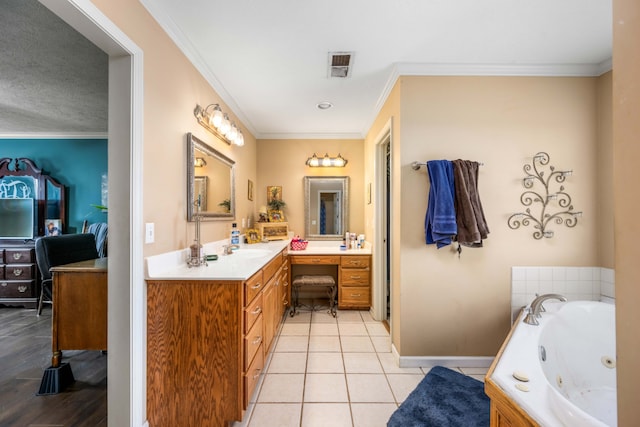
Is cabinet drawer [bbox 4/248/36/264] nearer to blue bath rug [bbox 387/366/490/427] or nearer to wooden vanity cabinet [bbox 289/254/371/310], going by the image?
wooden vanity cabinet [bbox 289/254/371/310]

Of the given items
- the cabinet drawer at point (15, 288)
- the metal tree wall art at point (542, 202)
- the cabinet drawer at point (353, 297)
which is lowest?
the cabinet drawer at point (353, 297)

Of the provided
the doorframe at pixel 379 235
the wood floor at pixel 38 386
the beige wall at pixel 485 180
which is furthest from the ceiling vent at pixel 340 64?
the wood floor at pixel 38 386

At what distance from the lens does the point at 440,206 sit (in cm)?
198

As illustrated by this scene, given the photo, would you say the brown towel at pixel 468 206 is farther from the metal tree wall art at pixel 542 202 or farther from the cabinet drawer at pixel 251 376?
the cabinet drawer at pixel 251 376

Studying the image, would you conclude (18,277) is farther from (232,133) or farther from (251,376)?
(251,376)

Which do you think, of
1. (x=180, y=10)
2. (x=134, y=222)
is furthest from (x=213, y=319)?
(x=180, y=10)

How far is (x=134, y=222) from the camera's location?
1.35 metres

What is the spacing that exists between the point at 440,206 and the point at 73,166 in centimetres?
482

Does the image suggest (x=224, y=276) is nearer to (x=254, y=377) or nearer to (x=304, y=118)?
(x=254, y=377)

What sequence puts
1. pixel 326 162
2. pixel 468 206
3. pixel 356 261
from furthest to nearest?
1. pixel 326 162
2. pixel 356 261
3. pixel 468 206

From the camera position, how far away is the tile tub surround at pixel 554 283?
6.95 feet

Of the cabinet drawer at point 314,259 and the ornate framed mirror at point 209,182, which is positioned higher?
the ornate framed mirror at point 209,182

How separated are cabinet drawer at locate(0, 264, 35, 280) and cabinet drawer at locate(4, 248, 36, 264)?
50 mm

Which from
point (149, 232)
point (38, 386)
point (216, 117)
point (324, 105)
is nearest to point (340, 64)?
point (324, 105)
